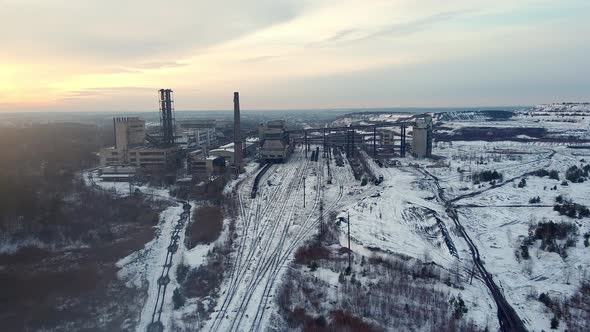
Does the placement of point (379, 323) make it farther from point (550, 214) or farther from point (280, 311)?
point (550, 214)

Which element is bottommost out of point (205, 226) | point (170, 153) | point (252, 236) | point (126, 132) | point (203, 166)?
point (252, 236)

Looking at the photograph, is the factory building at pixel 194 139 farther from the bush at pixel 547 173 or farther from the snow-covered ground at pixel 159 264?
the bush at pixel 547 173

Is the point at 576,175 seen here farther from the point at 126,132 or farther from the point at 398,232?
the point at 126,132

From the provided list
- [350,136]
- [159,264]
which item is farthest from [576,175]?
[159,264]

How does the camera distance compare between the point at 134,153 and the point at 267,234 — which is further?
the point at 134,153

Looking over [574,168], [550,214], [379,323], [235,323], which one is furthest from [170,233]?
[574,168]

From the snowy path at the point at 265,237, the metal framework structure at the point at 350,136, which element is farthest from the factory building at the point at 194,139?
the snowy path at the point at 265,237

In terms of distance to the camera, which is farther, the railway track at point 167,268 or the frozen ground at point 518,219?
the frozen ground at point 518,219
